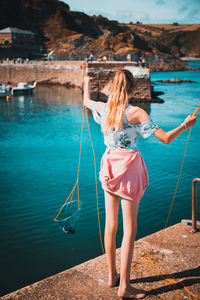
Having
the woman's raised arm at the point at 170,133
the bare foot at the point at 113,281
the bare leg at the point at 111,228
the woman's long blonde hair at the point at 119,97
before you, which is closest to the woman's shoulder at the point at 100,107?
the woman's long blonde hair at the point at 119,97

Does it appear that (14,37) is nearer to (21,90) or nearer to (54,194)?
(21,90)

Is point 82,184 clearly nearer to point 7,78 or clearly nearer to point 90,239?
point 90,239

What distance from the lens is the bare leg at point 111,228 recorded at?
261cm

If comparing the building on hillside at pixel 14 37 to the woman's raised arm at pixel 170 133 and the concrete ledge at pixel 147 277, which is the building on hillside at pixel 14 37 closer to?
the concrete ledge at pixel 147 277

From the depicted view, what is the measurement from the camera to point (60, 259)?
5.23 m

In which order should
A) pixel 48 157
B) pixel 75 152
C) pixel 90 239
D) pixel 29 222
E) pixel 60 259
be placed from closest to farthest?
pixel 60 259
pixel 90 239
pixel 29 222
pixel 48 157
pixel 75 152

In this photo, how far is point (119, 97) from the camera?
8.08ft

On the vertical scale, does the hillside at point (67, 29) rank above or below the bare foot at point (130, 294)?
above

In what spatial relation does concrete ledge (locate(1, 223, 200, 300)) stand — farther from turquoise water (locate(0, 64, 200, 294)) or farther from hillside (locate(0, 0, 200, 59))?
hillside (locate(0, 0, 200, 59))

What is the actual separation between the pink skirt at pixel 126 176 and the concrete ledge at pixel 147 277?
2.87 ft

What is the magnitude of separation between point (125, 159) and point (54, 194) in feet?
18.9

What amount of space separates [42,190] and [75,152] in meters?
4.45

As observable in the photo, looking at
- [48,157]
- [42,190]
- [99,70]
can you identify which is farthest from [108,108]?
[99,70]

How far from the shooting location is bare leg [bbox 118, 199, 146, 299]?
2514 mm
